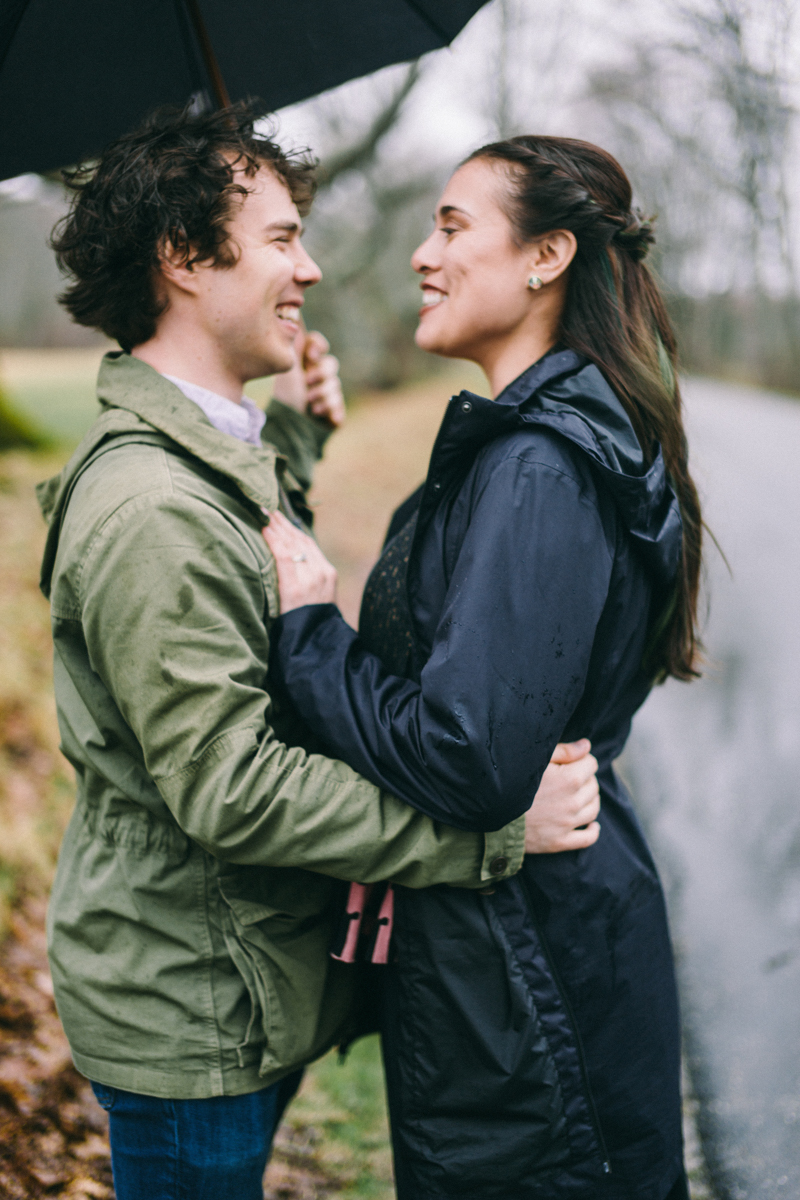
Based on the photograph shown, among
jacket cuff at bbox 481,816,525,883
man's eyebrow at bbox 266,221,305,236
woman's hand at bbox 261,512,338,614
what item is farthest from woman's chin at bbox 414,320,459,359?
jacket cuff at bbox 481,816,525,883

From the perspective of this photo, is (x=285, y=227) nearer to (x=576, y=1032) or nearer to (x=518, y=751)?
(x=518, y=751)

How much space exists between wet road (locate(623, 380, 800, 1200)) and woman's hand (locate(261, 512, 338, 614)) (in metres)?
1.04

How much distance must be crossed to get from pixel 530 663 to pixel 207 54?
1898mm

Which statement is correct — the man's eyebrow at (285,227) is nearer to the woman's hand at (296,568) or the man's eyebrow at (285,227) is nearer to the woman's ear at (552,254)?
the woman's ear at (552,254)

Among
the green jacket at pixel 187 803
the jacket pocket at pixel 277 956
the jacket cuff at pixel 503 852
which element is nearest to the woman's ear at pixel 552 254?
the green jacket at pixel 187 803

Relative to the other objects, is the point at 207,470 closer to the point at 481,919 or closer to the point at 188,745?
the point at 188,745

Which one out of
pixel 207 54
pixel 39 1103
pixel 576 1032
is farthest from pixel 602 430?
pixel 39 1103

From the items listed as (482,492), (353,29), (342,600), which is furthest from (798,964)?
(342,600)

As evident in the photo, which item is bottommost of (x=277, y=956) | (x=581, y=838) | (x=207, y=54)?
(x=277, y=956)

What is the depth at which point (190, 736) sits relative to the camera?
1617 millimetres

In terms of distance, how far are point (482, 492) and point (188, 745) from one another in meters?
0.71

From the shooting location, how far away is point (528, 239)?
2043mm

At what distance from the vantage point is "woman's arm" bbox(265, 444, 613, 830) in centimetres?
157

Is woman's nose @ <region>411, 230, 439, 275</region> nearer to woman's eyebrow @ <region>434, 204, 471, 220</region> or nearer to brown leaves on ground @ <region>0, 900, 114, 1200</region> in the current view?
woman's eyebrow @ <region>434, 204, 471, 220</region>
